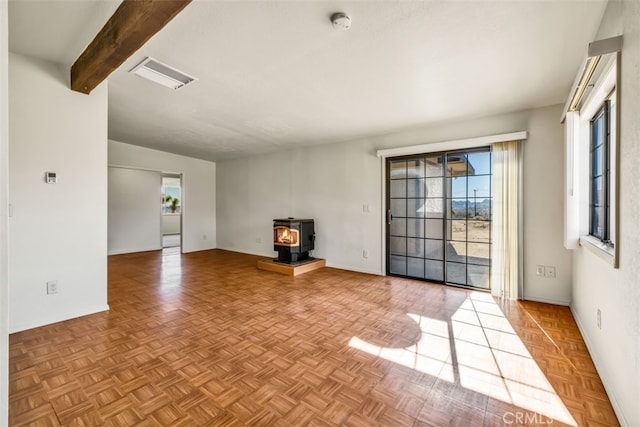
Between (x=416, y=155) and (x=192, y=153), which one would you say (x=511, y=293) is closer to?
(x=416, y=155)

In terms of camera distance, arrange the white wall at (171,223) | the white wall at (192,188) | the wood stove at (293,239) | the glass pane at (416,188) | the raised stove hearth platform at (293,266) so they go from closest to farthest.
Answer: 1. the glass pane at (416,188)
2. the raised stove hearth platform at (293,266)
3. the wood stove at (293,239)
4. the white wall at (192,188)
5. the white wall at (171,223)

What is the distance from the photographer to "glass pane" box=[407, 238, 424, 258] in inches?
175

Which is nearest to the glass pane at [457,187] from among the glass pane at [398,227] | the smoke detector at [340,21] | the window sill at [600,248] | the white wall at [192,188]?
the glass pane at [398,227]

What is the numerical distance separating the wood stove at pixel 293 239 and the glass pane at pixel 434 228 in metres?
2.15

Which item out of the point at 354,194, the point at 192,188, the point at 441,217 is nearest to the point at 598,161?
the point at 441,217

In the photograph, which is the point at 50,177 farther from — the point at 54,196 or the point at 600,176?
the point at 600,176

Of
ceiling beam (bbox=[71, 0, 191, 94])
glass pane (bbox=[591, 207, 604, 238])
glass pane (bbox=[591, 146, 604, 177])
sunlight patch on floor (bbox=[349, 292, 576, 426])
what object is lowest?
sunlight patch on floor (bbox=[349, 292, 576, 426])

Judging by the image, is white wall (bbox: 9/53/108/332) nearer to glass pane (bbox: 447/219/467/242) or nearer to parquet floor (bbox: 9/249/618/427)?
parquet floor (bbox: 9/249/618/427)

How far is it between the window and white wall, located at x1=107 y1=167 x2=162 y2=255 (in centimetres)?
820

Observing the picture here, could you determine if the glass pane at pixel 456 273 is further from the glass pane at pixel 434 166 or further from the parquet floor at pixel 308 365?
the glass pane at pixel 434 166

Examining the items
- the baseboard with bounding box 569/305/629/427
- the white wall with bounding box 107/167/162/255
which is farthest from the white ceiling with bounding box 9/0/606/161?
the white wall with bounding box 107/167/162/255

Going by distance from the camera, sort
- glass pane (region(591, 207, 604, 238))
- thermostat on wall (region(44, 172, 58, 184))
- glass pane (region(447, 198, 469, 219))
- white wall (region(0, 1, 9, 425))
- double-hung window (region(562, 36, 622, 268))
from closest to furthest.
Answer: white wall (region(0, 1, 9, 425)) → double-hung window (region(562, 36, 622, 268)) → glass pane (region(591, 207, 604, 238)) → thermostat on wall (region(44, 172, 58, 184)) → glass pane (region(447, 198, 469, 219))

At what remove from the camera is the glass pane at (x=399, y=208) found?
4.61m

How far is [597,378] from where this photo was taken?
1880mm
